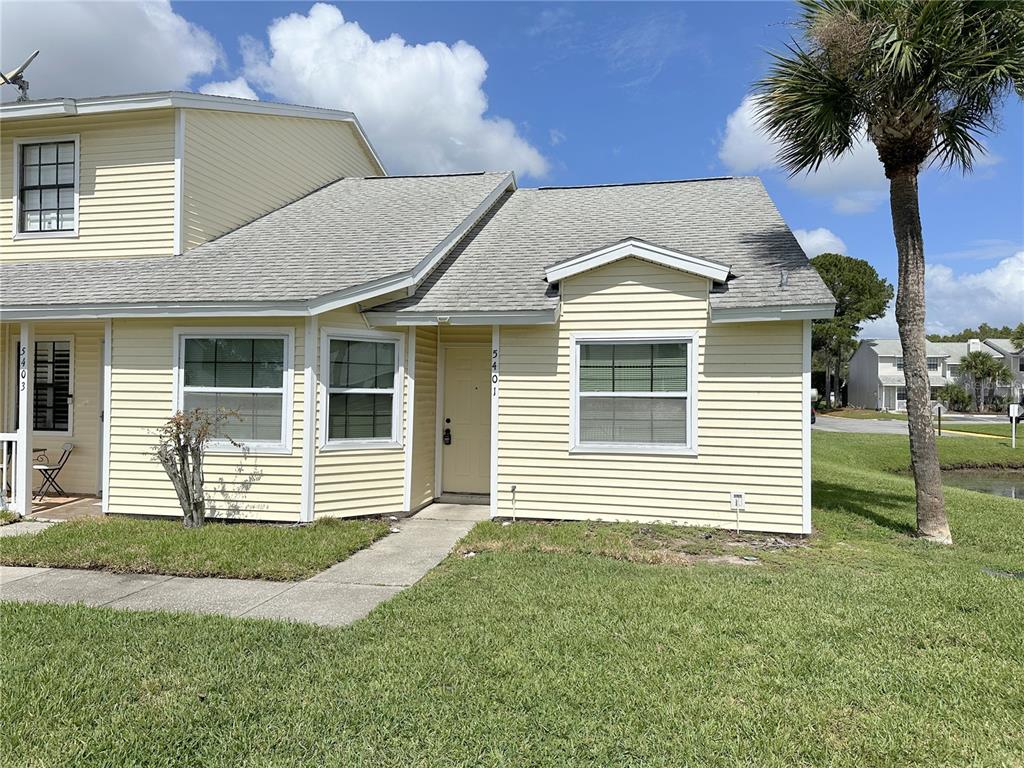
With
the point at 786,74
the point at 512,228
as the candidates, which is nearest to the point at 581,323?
the point at 512,228

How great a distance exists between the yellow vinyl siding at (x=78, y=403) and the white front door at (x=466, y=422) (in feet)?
17.5

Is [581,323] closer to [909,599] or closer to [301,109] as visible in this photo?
[909,599]

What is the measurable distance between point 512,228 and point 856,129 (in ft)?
17.6

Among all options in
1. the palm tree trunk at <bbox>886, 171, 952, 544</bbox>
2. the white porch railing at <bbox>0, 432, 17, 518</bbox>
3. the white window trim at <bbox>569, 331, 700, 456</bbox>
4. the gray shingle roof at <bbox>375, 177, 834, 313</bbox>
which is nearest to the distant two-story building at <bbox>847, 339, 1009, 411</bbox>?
the gray shingle roof at <bbox>375, 177, 834, 313</bbox>

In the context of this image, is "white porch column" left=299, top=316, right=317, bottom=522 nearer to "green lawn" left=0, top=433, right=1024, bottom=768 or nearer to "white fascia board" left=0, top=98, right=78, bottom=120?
"green lawn" left=0, top=433, right=1024, bottom=768

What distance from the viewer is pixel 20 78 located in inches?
444

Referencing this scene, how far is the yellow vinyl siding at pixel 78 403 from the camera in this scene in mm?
9555

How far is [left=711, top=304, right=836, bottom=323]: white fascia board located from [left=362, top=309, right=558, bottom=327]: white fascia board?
2.09m

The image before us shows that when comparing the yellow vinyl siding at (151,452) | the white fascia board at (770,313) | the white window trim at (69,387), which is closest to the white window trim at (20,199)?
the white window trim at (69,387)

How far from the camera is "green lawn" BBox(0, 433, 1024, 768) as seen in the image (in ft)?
9.99

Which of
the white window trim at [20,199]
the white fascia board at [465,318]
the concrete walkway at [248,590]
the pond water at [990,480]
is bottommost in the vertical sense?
the pond water at [990,480]

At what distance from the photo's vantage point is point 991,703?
11.3 feet

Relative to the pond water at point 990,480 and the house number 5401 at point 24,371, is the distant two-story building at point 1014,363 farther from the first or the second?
the house number 5401 at point 24,371

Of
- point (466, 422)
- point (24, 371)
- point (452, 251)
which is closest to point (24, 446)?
point (24, 371)
